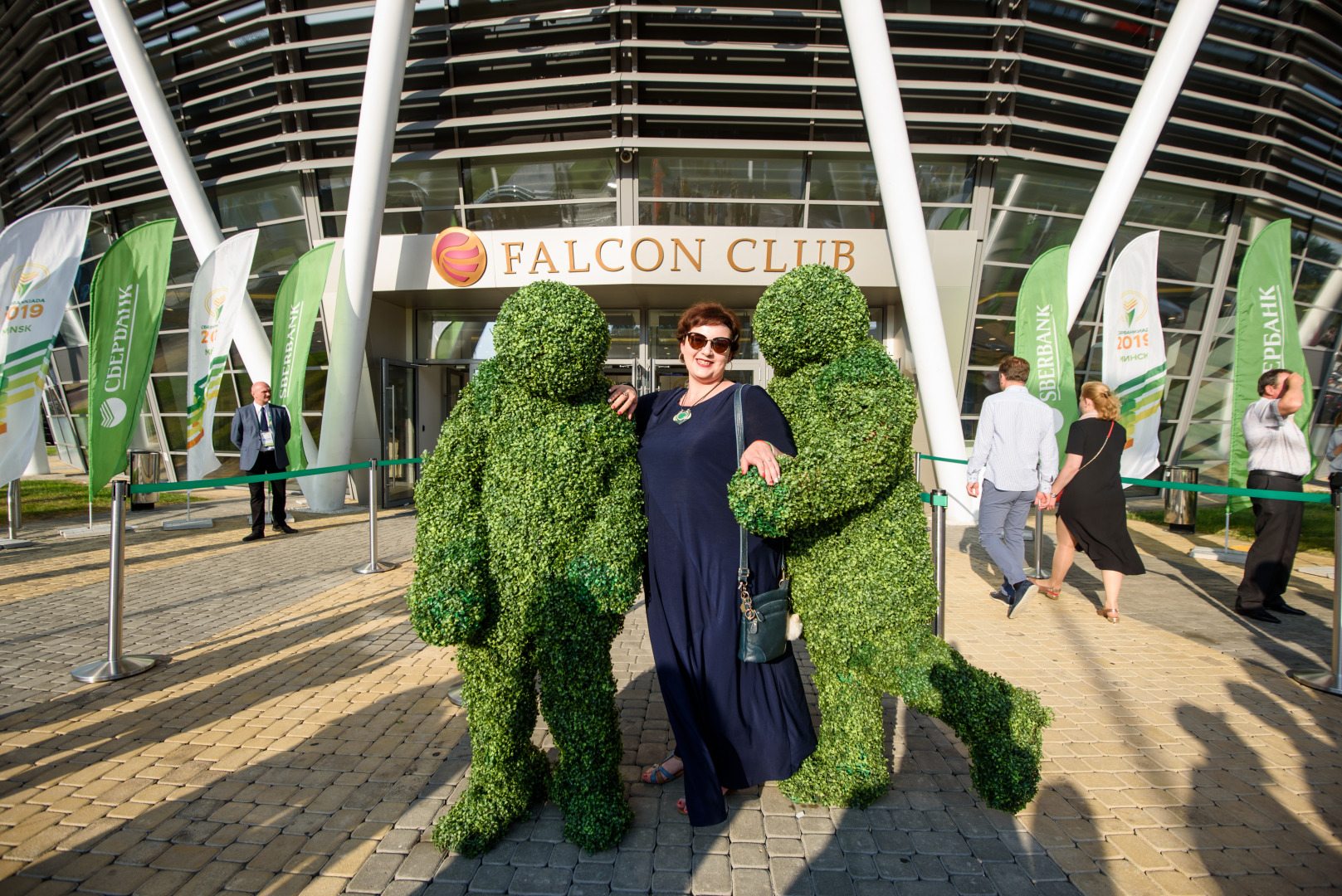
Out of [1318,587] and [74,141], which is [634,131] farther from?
[74,141]

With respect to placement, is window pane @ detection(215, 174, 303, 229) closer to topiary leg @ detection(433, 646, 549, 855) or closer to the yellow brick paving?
the yellow brick paving

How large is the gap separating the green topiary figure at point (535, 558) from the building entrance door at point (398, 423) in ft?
30.6

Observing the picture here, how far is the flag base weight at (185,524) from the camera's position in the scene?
27.2 ft

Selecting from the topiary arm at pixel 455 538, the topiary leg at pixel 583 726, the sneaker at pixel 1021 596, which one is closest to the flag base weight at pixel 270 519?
the topiary arm at pixel 455 538

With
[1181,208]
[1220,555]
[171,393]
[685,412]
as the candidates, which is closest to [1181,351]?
[1181,208]

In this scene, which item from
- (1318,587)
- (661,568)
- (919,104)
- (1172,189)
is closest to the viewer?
(661,568)

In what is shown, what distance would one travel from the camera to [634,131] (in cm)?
989

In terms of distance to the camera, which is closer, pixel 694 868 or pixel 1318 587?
pixel 694 868

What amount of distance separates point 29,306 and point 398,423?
5599mm

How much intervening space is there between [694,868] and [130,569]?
22.1 ft

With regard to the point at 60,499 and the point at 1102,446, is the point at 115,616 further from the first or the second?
the point at 60,499

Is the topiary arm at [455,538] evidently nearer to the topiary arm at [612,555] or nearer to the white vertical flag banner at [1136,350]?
the topiary arm at [612,555]

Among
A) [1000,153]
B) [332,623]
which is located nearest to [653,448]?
[332,623]

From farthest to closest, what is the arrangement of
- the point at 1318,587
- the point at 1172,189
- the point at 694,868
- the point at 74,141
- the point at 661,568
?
the point at 74,141 < the point at 1172,189 < the point at 1318,587 < the point at 661,568 < the point at 694,868
